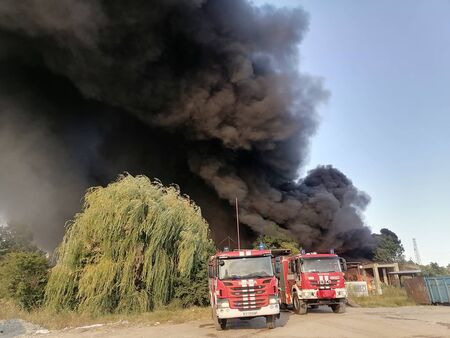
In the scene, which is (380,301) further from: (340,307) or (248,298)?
(248,298)

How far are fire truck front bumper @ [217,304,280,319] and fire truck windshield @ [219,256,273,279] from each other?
875mm

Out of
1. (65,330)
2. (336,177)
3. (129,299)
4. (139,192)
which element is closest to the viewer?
(65,330)

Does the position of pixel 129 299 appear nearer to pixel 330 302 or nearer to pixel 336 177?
pixel 330 302

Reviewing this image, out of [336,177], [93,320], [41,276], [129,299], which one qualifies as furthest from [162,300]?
[336,177]

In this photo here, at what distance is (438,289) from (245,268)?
11855 mm

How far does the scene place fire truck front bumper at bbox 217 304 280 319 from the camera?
35.7 feet

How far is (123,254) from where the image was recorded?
1694 cm

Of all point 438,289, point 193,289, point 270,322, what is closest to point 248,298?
point 270,322

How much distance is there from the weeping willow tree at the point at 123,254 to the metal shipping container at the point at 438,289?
1105cm

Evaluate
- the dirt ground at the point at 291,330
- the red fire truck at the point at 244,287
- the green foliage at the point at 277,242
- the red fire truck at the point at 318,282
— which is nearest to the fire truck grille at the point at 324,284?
the red fire truck at the point at 318,282

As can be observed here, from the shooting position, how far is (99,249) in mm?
17219

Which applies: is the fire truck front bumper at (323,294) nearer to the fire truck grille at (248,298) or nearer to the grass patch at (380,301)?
the fire truck grille at (248,298)

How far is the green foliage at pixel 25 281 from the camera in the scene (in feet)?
58.8

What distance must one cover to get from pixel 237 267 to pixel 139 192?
7.94m
